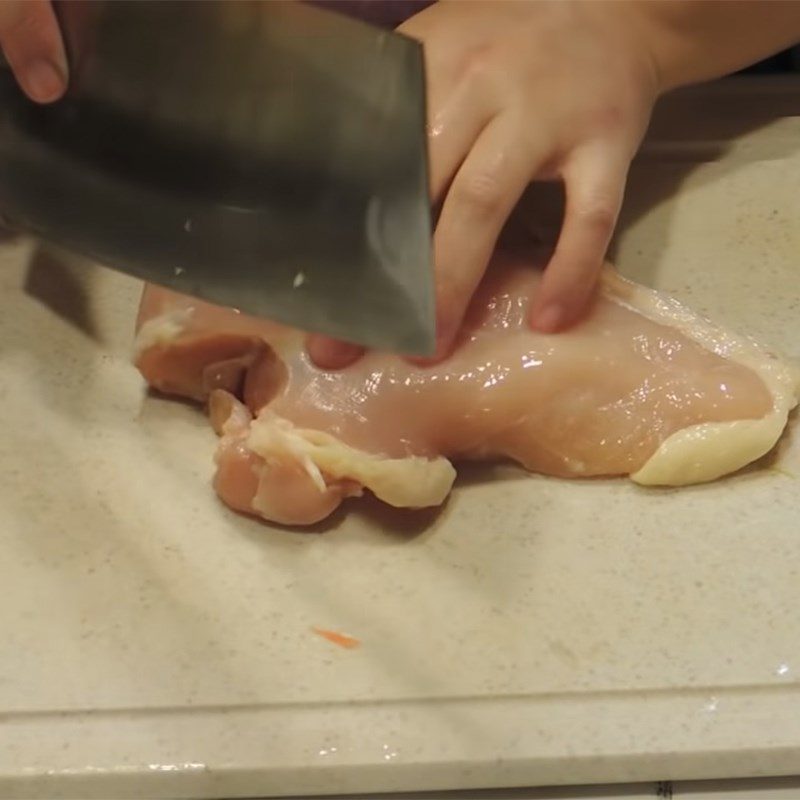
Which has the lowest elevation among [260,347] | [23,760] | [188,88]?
[23,760]

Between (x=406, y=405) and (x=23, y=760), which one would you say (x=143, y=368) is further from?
(x=23, y=760)

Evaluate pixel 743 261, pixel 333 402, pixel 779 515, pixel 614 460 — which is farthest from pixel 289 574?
pixel 743 261

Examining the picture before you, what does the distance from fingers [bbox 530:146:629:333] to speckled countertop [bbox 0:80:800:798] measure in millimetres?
129

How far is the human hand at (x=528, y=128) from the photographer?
0.88 metres

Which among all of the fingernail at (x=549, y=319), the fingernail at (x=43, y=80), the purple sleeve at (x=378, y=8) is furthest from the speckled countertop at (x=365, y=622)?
the purple sleeve at (x=378, y=8)

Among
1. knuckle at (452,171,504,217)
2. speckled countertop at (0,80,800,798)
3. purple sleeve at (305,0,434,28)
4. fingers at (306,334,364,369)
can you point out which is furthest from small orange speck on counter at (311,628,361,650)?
purple sleeve at (305,0,434,28)

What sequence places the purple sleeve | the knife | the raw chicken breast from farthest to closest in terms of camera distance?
the purple sleeve
the raw chicken breast
the knife

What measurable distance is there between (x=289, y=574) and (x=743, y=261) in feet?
1.66

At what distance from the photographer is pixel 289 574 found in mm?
825

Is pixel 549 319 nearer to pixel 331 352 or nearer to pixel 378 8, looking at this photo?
pixel 331 352

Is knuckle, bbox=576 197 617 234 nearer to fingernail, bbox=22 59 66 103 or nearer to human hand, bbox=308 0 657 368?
human hand, bbox=308 0 657 368

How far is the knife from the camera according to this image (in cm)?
68

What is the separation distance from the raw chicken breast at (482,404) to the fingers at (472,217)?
34 mm

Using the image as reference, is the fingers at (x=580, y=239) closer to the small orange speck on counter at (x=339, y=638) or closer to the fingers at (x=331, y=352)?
the fingers at (x=331, y=352)
